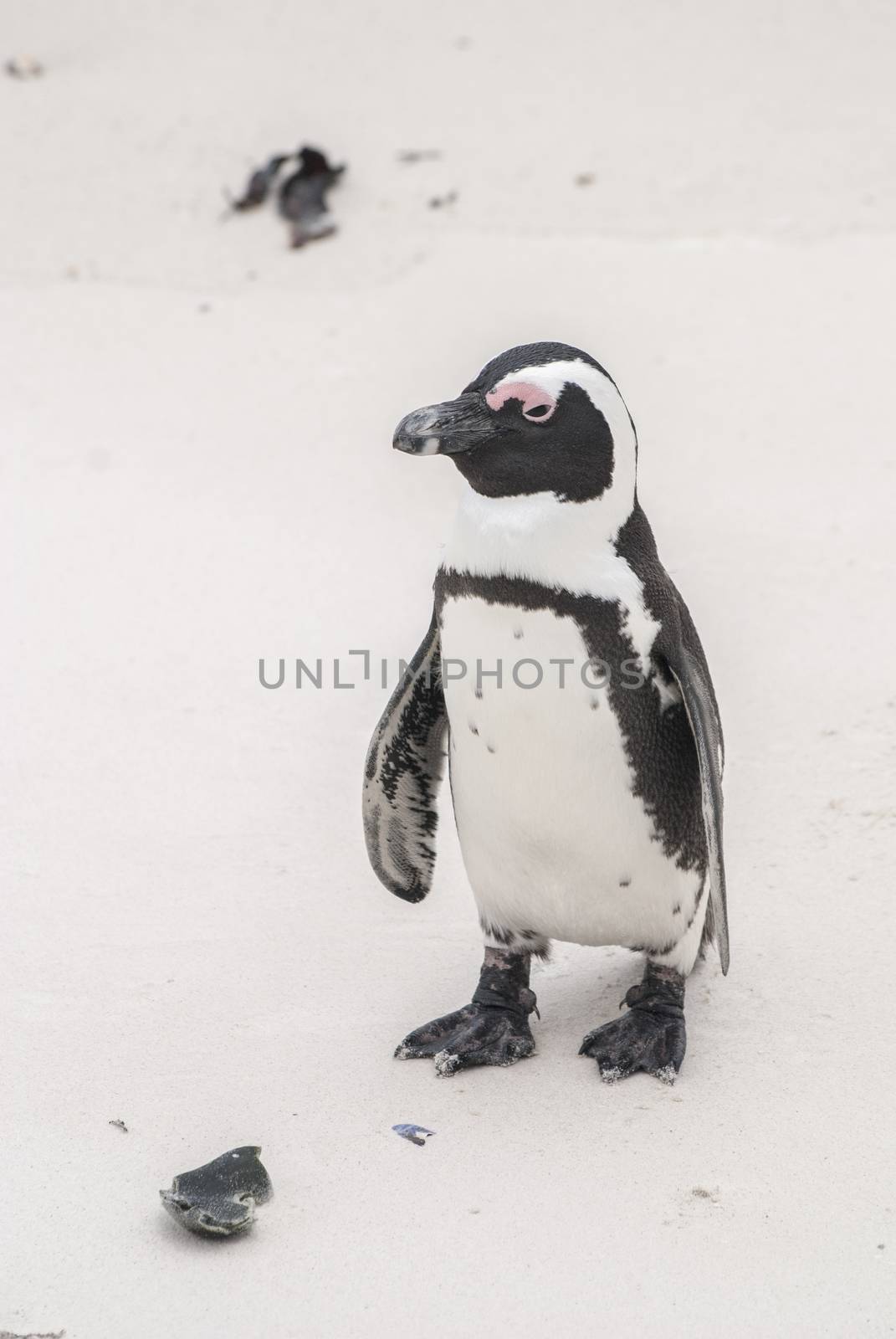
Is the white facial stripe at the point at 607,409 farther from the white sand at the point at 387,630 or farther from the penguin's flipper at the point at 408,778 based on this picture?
the white sand at the point at 387,630

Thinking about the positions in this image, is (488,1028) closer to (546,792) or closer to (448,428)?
(546,792)

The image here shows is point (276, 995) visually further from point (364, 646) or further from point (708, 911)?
point (364, 646)

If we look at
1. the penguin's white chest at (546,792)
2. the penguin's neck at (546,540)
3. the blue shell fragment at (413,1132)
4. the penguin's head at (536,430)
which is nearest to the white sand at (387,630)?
the blue shell fragment at (413,1132)

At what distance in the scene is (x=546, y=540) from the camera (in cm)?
229

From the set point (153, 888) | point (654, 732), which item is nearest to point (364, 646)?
point (153, 888)

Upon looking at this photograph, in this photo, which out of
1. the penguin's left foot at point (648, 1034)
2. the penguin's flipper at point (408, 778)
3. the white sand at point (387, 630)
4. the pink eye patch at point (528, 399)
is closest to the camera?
the white sand at point (387, 630)

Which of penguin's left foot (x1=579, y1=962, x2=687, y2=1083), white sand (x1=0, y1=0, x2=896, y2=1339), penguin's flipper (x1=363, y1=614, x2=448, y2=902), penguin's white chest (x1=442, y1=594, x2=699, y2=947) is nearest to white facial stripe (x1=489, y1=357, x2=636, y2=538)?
penguin's white chest (x1=442, y1=594, x2=699, y2=947)

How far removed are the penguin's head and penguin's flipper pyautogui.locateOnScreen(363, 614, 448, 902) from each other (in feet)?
1.25

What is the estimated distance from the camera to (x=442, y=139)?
7414 millimetres

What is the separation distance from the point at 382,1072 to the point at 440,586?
2.49 ft

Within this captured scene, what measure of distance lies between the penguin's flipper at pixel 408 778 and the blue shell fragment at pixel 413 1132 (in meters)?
0.51

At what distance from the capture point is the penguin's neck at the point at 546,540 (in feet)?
7.52

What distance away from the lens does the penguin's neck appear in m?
2.29

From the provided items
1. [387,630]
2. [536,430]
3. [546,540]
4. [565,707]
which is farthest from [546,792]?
[387,630]
